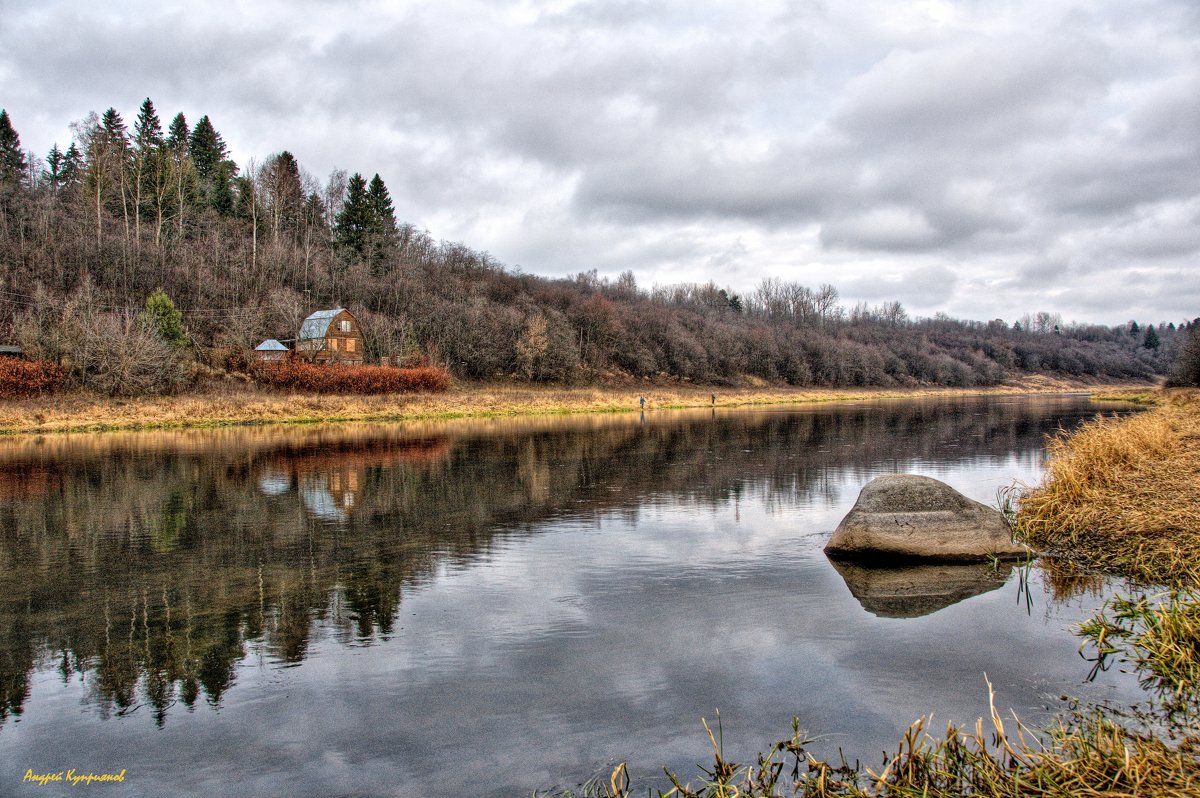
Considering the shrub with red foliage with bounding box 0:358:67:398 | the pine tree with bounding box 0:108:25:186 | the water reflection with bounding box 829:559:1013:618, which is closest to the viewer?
the water reflection with bounding box 829:559:1013:618

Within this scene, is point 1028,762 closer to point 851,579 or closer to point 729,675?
point 729,675

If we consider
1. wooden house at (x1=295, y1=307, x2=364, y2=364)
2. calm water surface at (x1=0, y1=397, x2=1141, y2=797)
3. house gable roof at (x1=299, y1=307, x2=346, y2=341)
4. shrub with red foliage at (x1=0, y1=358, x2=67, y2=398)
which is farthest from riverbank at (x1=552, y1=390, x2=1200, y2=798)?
house gable roof at (x1=299, y1=307, x2=346, y2=341)

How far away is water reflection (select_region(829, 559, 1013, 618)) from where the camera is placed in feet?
28.3

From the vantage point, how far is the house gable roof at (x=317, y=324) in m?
57.4

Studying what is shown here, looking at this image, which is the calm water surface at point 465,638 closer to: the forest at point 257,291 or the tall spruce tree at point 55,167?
the forest at point 257,291

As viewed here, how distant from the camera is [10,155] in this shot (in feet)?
240

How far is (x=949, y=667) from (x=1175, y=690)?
1.69m

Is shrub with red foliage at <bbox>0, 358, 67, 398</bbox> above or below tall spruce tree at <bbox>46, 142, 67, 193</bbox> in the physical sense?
below

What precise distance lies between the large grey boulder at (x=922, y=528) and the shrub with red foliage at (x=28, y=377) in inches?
1620

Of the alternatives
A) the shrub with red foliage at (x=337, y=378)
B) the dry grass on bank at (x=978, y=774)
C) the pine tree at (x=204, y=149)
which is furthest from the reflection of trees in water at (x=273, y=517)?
the pine tree at (x=204, y=149)

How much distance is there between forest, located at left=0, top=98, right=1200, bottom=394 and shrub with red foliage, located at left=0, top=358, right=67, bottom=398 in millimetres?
706

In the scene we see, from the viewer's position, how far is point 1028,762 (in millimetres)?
4426

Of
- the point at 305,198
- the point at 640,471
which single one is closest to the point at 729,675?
the point at 640,471

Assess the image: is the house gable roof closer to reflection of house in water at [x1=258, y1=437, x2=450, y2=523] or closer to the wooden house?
the wooden house
